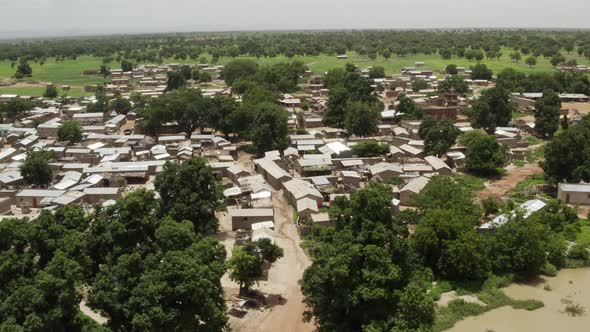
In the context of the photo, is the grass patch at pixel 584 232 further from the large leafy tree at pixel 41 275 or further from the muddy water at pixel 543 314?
the large leafy tree at pixel 41 275

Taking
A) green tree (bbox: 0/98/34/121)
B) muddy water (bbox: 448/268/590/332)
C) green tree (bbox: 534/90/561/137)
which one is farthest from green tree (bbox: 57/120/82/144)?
green tree (bbox: 534/90/561/137)

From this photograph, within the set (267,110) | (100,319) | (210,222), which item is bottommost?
(100,319)

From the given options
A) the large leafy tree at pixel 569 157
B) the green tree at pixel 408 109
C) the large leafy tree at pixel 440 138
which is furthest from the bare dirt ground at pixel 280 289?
the green tree at pixel 408 109

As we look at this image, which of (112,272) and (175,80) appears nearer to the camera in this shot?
(112,272)

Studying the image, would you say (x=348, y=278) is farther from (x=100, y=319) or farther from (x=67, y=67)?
(x=67, y=67)

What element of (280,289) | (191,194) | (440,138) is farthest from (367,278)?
(440,138)

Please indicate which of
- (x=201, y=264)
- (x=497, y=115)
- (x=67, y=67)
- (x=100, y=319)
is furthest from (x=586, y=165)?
(x=67, y=67)

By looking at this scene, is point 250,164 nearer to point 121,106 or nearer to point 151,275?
point 151,275
